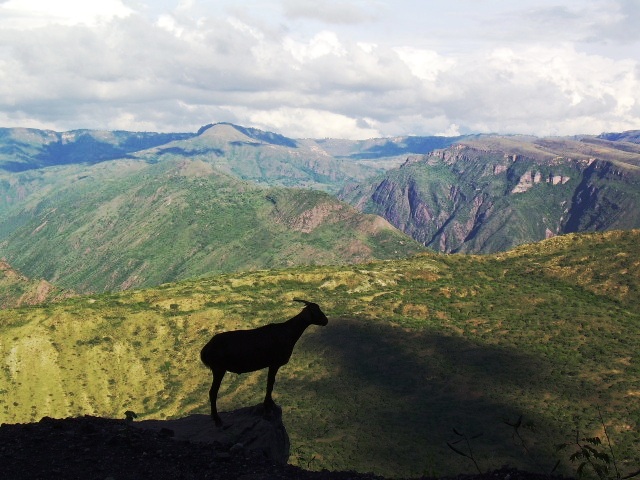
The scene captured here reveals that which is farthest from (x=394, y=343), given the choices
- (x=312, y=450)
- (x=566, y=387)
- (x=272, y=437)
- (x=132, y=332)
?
(x=272, y=437)

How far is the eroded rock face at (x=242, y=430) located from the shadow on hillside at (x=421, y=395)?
49.0 meters

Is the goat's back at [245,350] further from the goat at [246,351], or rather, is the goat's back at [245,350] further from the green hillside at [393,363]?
the green hillside at [393,363]

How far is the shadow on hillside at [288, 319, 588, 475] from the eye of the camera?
276ft

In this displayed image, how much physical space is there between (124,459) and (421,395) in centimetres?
9881

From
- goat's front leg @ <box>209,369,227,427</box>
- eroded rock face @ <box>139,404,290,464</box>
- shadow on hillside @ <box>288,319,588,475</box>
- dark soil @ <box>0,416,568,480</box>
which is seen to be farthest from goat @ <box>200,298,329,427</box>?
shadow on hillside @ <box>288,319,588,475</box>

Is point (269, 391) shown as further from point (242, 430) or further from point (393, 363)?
point (393, 363)

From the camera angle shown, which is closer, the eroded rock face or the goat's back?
the eroded rock face

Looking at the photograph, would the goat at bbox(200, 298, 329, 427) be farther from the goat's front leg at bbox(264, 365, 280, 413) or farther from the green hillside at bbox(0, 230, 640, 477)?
the green hillside at bbox(0, 230, 640, 477)

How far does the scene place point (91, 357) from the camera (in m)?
145

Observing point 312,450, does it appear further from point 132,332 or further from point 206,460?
point 132,332

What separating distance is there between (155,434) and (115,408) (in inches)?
4781

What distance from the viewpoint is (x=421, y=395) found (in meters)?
111

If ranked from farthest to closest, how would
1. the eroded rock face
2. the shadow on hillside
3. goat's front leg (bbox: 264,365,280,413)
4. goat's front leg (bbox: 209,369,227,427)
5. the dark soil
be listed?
the shadow on hillside, goat's front leg (bbox: 264,365,280,413), goat's front leg (bbox: 209,369,227,427), the eroded rock face, the dark soil

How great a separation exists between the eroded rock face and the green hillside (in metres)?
45.9
